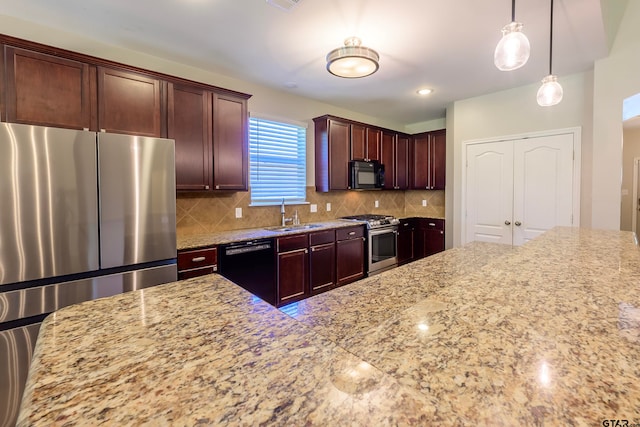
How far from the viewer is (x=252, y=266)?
9.32ft

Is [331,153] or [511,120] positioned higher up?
[511,120]

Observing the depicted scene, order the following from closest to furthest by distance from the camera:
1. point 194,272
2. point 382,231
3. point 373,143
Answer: point 194,272
point 382,231
point 373,143

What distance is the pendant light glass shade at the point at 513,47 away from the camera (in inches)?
56.6

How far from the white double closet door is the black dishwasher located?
9.93ft

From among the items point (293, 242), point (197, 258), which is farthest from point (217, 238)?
point (293, 242)

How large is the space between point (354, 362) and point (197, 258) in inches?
86.7

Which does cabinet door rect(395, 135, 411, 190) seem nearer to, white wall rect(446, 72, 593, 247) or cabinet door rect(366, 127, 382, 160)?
cabinet door rect(366, 127, 382, 160)

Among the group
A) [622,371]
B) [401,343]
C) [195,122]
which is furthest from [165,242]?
[622,371]

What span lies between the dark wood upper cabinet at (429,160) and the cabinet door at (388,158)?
48 centimetres

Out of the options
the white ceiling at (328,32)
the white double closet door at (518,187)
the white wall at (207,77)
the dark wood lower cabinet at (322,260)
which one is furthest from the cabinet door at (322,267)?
the white double closet door at (518,187)

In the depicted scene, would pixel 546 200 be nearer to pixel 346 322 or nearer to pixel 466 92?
pixel 466 92

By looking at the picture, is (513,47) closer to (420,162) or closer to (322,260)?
(322,260)

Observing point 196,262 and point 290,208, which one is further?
point 290,208

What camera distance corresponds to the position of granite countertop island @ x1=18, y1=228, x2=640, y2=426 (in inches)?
18.0
